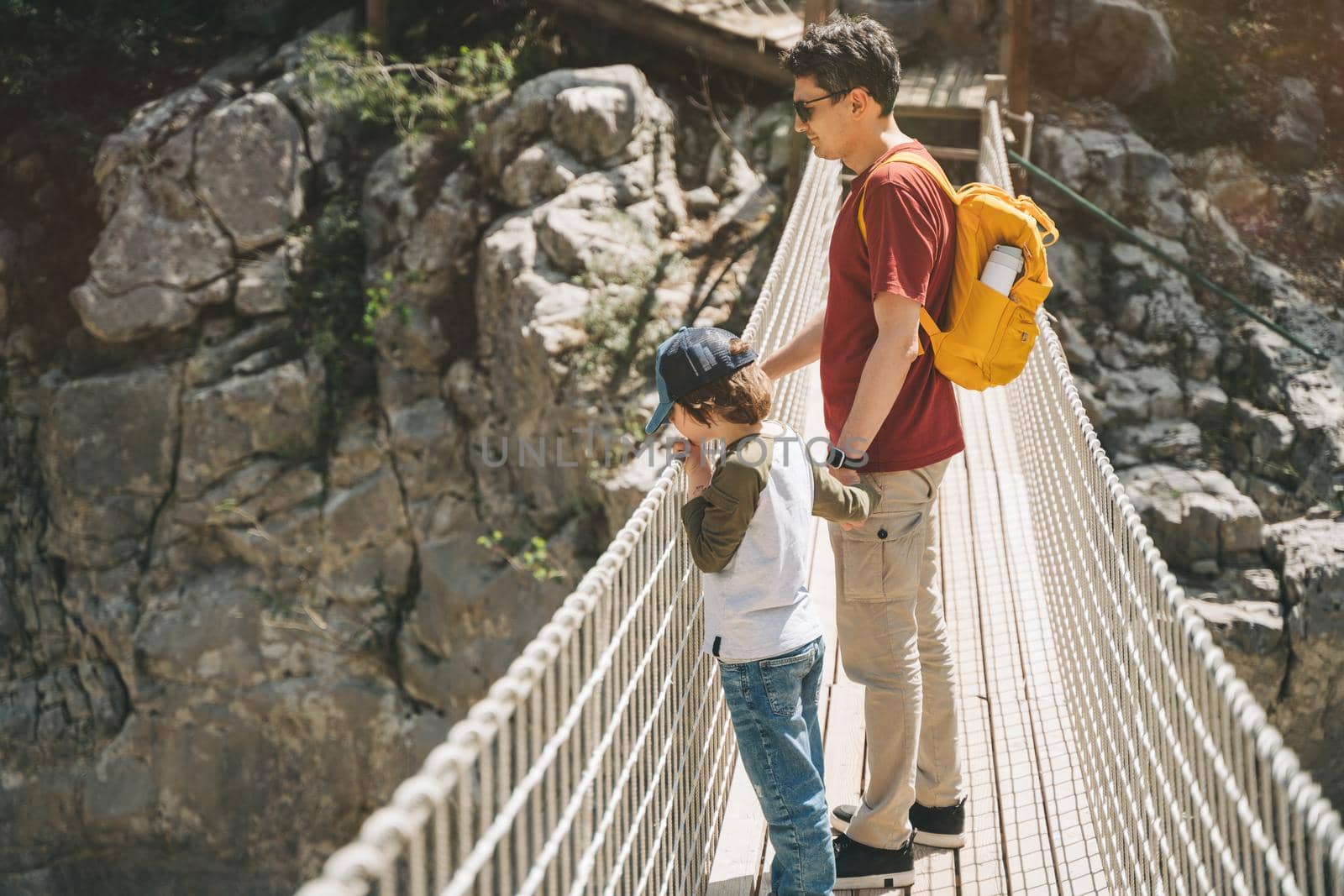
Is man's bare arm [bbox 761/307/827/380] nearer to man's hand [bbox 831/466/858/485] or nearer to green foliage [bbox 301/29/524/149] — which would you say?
man's hand [bbox 831/466/858/485]

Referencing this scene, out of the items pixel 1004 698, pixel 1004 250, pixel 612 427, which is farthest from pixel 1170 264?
pixel 1004 250

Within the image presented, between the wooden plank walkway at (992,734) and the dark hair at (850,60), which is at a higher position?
the dark hair at (850,60)

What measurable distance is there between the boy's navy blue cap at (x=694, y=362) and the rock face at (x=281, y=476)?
444 centimetres

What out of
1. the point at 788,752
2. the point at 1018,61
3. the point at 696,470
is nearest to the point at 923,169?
the point at 696,470

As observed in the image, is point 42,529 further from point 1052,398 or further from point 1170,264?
point 1170,264

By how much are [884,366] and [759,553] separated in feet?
1.07

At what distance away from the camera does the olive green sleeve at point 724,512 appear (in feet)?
5.26

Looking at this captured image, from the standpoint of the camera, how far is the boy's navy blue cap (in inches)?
64.6

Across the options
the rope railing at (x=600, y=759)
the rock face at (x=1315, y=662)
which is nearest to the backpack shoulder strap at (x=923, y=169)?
the rope railing at (x=600, y=759)

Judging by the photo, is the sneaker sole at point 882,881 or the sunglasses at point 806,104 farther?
the sneaker sole at point 882,881

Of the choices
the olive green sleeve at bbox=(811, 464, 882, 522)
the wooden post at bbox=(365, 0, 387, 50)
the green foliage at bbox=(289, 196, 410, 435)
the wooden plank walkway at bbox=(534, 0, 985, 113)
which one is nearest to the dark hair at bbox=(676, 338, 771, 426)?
the olive green sleeve at bbox=(811, 464, 882, 522)

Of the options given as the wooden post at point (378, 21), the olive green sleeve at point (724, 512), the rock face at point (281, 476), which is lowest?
the rock face at point (281, 476)

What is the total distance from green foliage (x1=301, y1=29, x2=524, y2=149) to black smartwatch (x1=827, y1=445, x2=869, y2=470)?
5.51 meters

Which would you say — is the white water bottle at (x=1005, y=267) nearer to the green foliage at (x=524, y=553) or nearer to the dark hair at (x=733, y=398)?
the dark hair at (x=733, y=398)
